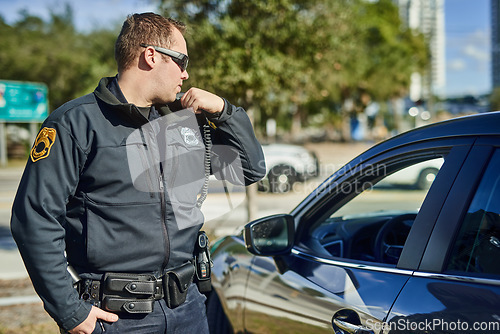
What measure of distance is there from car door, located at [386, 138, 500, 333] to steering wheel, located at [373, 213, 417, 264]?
55cm

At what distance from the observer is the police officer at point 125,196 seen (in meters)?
1.70

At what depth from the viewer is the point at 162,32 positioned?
1979 mm

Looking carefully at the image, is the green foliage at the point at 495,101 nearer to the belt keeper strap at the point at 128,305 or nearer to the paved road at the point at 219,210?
the paved road at the point at 219,210

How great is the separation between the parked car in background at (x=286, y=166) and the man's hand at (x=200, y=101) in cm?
1198

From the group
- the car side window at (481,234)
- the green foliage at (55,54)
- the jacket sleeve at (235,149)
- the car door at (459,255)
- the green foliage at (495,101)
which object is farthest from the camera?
the green foliage at (55,54)

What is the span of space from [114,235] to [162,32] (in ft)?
2.59

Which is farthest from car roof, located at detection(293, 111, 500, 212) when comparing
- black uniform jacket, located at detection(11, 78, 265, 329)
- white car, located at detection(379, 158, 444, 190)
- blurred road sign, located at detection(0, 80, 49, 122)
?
blurred road sign, located at detection(0, 80, 49, 122)

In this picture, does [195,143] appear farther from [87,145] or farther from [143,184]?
[87,145]

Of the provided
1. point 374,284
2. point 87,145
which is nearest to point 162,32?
point 87,145

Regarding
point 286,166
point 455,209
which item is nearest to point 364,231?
point 455,209

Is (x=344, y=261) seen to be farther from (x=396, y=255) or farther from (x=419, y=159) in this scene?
(x=419, y=159)

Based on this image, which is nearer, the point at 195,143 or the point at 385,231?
the point at 195,143

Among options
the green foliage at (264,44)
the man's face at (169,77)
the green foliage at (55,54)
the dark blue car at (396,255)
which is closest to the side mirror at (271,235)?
the dark blue car at (396,255)

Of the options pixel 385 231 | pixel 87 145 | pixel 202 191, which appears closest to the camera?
pixel 87 145
